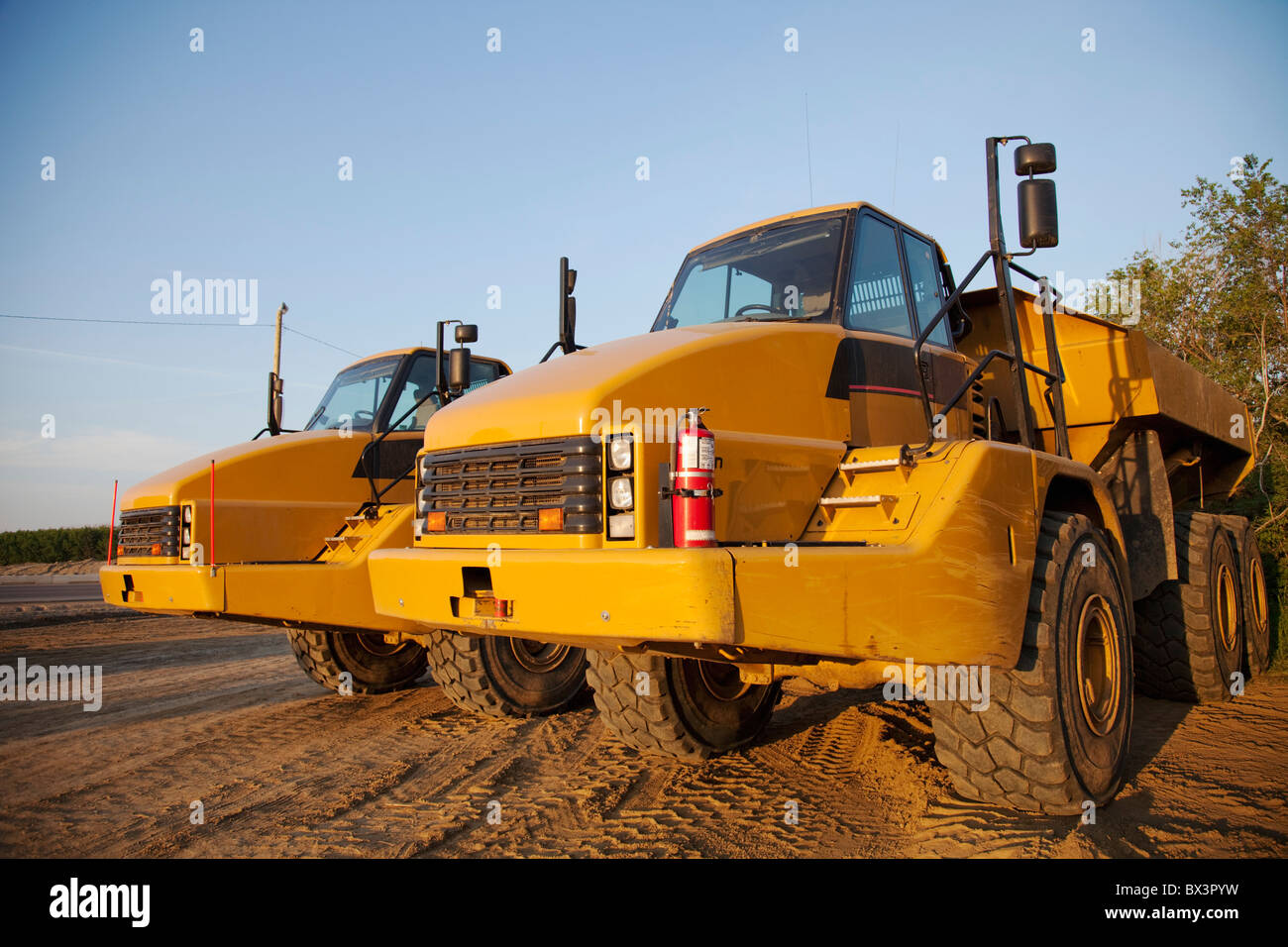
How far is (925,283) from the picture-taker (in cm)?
499

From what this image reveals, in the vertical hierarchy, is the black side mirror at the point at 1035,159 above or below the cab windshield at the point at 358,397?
above

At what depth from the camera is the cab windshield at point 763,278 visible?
14.8 feet

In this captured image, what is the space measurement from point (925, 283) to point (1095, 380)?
69.4 inches

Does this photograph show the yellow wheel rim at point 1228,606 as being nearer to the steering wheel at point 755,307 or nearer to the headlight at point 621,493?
the steering wheel at point 755,307

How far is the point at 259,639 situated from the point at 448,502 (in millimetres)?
9674

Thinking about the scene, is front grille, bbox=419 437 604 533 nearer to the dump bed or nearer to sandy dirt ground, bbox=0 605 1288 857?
sandy dirt ground, bbox=0 605 1288 857

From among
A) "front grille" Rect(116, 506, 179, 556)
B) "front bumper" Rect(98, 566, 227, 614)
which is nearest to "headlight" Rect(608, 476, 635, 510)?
"front bumper" Rect(98, 566, 227, 614)

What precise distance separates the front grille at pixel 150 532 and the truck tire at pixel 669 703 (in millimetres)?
3626

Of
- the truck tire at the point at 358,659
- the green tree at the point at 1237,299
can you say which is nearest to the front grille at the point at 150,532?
the truck tire at the point at 358,659

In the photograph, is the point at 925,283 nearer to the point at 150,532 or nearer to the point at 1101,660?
the point at 1101,660

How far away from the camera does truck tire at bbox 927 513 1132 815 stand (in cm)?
354

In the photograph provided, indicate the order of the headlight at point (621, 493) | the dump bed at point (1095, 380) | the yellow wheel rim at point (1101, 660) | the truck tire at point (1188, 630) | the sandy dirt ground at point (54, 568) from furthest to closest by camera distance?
the sandy dirt ground at point (54, 568), the truck tire at point (1188, 630), the dump bed at point (1095, 380), the yellow wheel rim at point (1101, 660), the headlight at point (621, 493)
